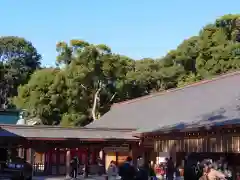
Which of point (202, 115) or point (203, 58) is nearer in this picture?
point (202, 115)

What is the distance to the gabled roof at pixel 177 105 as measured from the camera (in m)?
23.3

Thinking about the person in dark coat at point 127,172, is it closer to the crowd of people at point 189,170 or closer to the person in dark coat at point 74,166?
the crowd of people at point 189,170

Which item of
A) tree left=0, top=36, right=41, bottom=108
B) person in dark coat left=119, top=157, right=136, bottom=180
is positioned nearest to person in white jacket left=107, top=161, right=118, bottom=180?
person in dark coat left=119, top=157, right=136, bottom=180

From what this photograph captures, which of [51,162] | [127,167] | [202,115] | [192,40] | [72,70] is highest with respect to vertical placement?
[192,40]

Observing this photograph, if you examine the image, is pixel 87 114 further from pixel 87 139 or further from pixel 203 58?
pixel 87 139

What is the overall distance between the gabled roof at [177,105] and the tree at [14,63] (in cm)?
3064

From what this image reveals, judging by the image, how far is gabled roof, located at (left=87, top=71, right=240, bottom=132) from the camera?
23.3m

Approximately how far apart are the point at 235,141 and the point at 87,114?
29606 mm

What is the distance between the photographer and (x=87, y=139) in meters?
27.8

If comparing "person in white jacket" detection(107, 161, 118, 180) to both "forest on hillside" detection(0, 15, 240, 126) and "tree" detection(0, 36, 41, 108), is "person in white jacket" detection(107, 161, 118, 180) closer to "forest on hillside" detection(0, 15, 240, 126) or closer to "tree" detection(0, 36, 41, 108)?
"forest on hillside" detection(0, 15, 240, 126)

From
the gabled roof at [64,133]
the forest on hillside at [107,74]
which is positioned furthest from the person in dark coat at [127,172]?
the forest on hillside at [107,74]

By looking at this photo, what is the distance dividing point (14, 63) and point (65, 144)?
4406 centimetres

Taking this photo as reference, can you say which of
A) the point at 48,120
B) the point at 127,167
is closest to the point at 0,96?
the point at 48,120

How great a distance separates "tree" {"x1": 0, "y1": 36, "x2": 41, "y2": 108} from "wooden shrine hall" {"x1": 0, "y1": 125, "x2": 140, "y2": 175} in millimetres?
34515
